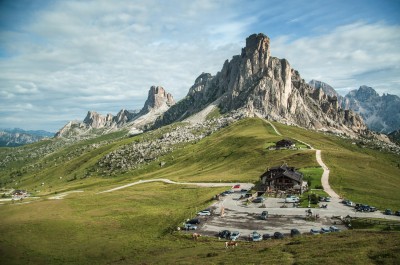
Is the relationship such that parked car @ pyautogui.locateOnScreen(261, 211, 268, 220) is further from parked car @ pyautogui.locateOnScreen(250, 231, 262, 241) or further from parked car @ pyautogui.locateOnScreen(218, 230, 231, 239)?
parked car @ pyautogui.locateOnScreen(218, 230, 231, 239)

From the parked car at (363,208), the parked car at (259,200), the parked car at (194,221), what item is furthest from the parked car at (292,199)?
the parked car at (194,221)

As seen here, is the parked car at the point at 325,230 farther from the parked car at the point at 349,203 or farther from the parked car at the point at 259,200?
the parked car at the point at 259,200

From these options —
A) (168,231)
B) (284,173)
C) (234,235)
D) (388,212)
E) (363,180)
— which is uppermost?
(284,173)

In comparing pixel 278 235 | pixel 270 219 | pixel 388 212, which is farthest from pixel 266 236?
pixel 388 212

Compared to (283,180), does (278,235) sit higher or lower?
lower

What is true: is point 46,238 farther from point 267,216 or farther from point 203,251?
point 267,216

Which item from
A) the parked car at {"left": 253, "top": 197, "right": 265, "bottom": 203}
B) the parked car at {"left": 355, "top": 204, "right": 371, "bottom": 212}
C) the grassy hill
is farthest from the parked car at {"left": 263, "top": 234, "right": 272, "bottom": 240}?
the parked car at {"left": 253, "top": 197, "right": 265, "bottom": 203}

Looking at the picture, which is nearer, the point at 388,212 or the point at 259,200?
the point at 388,212

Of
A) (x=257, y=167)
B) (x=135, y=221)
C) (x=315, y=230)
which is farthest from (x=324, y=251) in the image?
(x=257, y=167)

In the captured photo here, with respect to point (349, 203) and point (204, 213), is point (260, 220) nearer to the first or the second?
point (204, 213)
